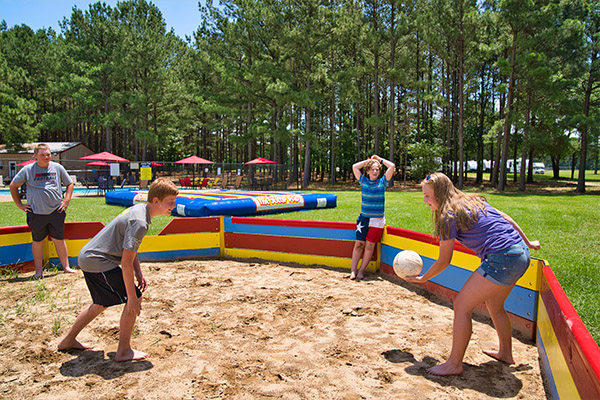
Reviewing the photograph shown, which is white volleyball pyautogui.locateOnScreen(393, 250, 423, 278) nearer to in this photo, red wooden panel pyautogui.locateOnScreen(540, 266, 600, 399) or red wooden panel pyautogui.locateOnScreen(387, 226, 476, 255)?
red wooden panel pyautogui.locateOnScreen(540, 266, 600, 399)

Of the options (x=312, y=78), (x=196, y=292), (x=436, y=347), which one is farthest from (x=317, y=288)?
(x=312, y=78)

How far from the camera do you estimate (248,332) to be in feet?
12.8

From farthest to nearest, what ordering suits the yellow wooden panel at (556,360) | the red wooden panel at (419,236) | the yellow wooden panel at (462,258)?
1. the red wooden panel at (419,236)
2. the yellow wooden panel at (462,258)
3. the yellow wooden panel at (556,360)

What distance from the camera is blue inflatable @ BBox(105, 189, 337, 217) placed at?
425 inches

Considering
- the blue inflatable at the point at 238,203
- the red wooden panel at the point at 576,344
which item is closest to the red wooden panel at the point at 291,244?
the red wooden panel at the point at 576,344

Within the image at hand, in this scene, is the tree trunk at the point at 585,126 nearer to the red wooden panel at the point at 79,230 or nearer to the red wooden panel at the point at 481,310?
the red wooden panel at the point at 481,310

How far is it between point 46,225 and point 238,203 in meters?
6.12

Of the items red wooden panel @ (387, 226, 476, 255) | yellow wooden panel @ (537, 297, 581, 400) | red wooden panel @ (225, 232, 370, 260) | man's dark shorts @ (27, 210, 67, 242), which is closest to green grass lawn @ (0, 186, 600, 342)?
yellow wooden panel @ (537, 297, 581, 400)

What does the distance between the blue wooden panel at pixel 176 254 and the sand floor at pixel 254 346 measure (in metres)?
1.30

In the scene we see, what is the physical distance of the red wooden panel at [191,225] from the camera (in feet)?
22.5

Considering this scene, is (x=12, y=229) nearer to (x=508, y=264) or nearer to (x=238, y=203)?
(x=238, y=203)

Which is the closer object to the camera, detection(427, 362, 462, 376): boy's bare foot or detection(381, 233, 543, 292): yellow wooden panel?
detection(427, 362, 462, 376): boy's bare foot

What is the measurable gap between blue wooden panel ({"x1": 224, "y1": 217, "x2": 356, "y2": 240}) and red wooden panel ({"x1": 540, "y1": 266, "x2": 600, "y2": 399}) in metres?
3.53

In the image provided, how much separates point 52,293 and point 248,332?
288 centimetres
